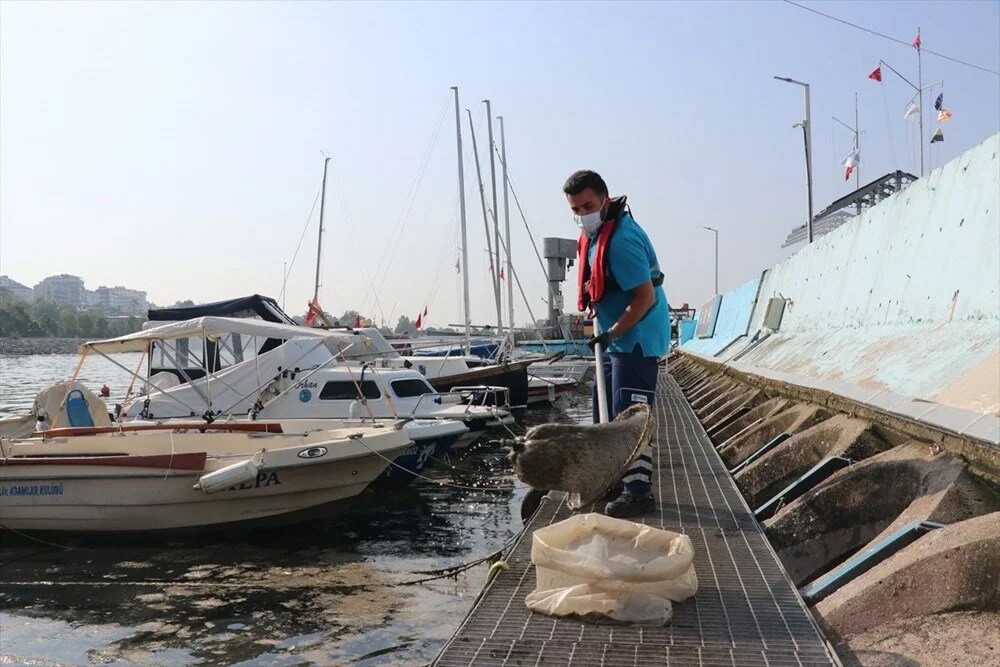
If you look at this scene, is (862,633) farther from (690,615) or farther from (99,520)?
(99,520)

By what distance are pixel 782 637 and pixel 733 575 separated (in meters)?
0.85

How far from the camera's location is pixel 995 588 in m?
3.03

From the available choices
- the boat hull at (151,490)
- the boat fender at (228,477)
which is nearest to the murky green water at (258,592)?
the boat hull at (151,490)

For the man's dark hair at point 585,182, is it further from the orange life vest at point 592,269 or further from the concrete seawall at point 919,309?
the concrete seawall at point 919,309

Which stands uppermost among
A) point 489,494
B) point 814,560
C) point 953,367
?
point 953,367

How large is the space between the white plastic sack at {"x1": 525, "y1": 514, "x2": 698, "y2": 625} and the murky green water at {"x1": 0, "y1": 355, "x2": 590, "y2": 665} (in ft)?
8.68

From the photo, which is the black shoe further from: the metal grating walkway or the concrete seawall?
the concrete seawall

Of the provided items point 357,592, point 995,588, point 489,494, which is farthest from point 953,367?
point 489,494

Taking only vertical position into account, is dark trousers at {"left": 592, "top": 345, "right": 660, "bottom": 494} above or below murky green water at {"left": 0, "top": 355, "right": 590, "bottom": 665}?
above

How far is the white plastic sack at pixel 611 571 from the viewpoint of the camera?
3467mm

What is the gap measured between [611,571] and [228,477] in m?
7.10

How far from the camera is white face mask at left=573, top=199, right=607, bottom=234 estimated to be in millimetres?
5324

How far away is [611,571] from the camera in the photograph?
3.46 meters

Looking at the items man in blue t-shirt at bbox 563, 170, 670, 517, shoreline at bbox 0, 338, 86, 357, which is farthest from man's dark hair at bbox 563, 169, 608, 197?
shoreline at bbox 0, 338, 86, 357
